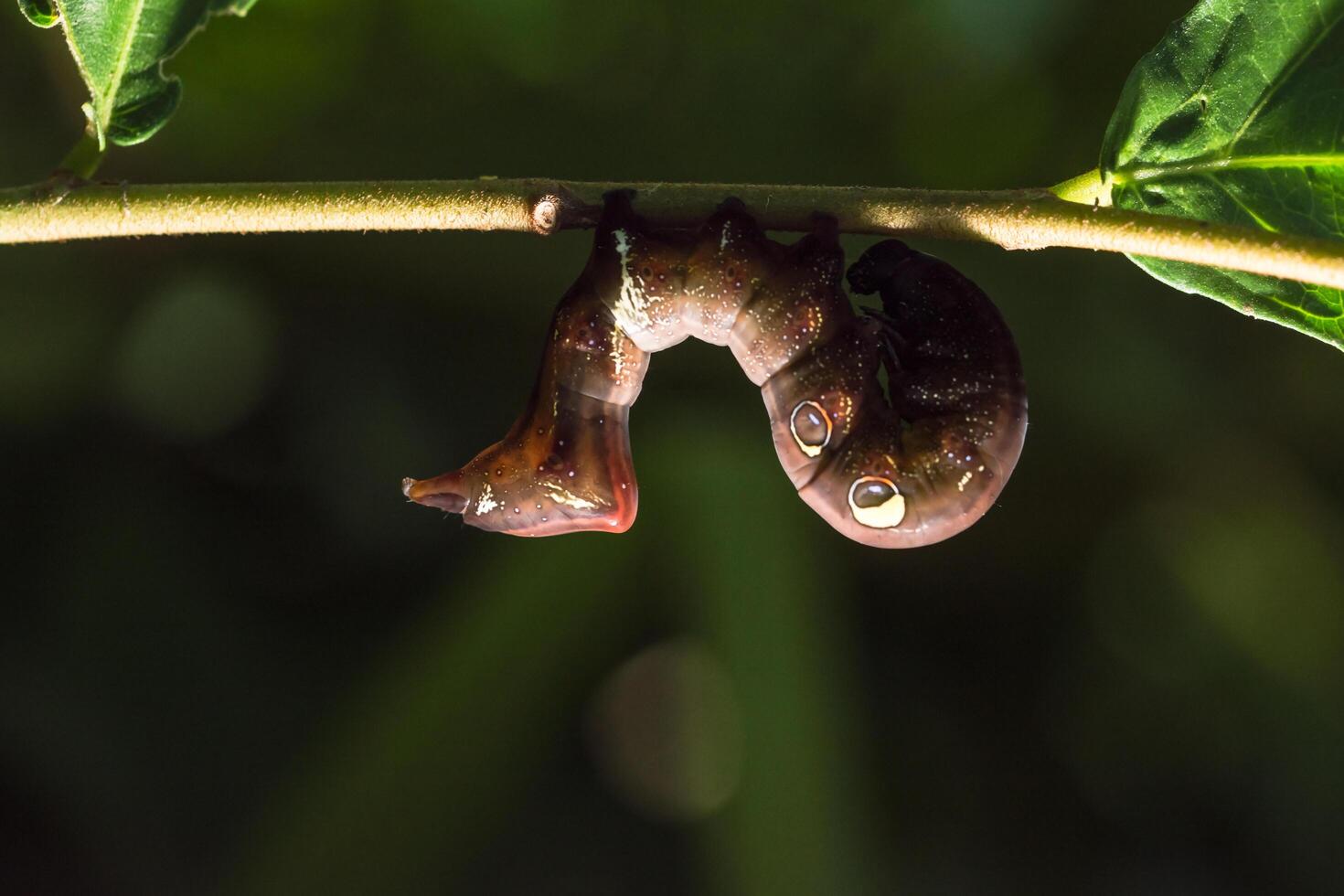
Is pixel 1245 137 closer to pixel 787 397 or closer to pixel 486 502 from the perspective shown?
pixel 787 397

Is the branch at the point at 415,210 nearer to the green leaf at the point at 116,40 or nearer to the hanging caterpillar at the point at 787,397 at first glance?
the green leaf at the point at 116,40

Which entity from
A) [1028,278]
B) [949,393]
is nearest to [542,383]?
[949,393]

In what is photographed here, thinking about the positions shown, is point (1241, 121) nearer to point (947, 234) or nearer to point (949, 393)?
point (947, 234)

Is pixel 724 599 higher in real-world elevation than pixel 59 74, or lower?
lower

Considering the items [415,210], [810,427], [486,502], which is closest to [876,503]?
[810,427]

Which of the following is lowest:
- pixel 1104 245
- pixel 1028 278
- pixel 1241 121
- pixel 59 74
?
pixel 1104 245
